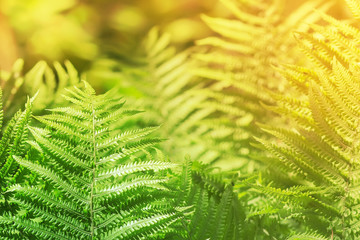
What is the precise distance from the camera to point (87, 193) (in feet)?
1.58

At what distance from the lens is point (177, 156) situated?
0.90 meters

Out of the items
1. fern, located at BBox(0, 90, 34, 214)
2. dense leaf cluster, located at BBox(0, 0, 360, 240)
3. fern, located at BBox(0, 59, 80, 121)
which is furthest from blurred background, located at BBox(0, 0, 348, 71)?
fern, located at BBox(0, 90, 34, 214)

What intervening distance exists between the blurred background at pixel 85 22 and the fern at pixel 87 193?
1.80 meters

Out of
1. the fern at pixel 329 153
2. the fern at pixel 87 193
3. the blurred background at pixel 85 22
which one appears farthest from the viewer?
the blurred background at pixel 85 22

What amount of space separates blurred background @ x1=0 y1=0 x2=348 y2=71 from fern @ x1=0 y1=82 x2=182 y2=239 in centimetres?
180

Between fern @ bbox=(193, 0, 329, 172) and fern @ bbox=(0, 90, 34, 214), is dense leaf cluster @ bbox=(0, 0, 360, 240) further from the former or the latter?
fern @ bbox=(193, 0, 329, 172)

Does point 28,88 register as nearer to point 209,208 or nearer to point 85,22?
point 209,208

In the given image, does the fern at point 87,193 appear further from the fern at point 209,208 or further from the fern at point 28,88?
the fern at point 28,88

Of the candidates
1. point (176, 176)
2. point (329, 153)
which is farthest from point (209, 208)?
point (329, 153)

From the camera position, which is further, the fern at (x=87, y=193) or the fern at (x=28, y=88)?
the fern at (x=28, y=88)

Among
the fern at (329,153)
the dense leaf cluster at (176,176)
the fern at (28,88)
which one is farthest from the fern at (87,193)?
the fern at (28,88)

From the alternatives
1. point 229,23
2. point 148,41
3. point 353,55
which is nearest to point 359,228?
point 353,55

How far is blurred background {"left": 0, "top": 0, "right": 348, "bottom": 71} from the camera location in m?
2.40

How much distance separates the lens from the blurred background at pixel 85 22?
2.40 meters
